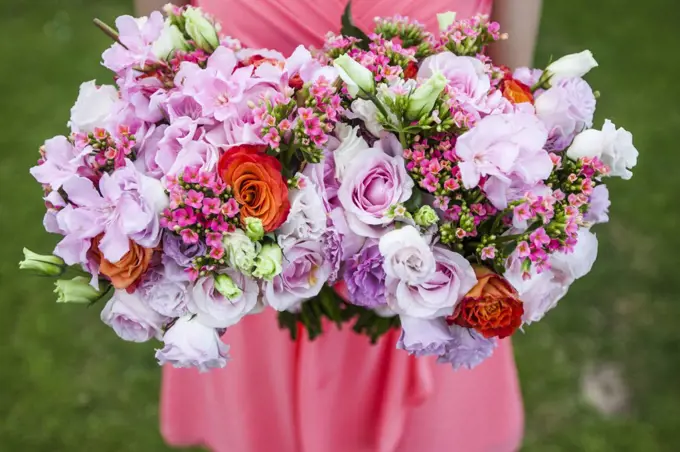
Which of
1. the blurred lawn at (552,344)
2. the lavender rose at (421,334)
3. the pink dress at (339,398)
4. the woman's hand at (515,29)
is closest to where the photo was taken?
the lavender rose at (421,334)

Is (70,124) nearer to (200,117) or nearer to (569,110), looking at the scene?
(200,117)

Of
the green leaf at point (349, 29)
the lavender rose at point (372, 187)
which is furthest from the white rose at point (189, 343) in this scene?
the green leaf at point (349, 29)

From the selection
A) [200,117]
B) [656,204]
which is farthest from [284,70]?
[656,204]

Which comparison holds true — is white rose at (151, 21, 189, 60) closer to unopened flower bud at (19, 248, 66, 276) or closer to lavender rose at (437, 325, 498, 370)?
unopened flower bud at (19, 248, 66, 276)

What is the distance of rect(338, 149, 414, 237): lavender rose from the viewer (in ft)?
2.62

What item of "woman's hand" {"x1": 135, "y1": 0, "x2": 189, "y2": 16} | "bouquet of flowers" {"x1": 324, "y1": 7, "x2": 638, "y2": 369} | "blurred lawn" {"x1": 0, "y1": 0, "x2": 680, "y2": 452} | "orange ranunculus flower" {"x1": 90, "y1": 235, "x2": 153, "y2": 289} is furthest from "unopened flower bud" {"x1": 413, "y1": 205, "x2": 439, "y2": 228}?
"blurred lawn" {"x1": 0, "y1": 0, "x2": 680, "y2": 452}

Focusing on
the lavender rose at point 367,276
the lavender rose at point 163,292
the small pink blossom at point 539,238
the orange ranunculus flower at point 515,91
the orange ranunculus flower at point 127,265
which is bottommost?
the lavender rose at point 163,292

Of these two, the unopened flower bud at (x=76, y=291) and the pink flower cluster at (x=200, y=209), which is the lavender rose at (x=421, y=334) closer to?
the pink flower cluster at (x=200, y=209)

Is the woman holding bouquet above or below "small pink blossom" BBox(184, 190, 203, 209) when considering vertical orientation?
below

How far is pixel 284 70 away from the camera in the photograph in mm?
837

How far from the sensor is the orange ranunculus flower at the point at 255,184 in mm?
774

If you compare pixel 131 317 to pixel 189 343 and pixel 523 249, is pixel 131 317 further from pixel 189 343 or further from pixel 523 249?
pixel 523 249

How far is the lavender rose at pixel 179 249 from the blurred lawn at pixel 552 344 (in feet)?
4.70

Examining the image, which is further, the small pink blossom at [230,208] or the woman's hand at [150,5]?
the woman's hand at [150,5]
